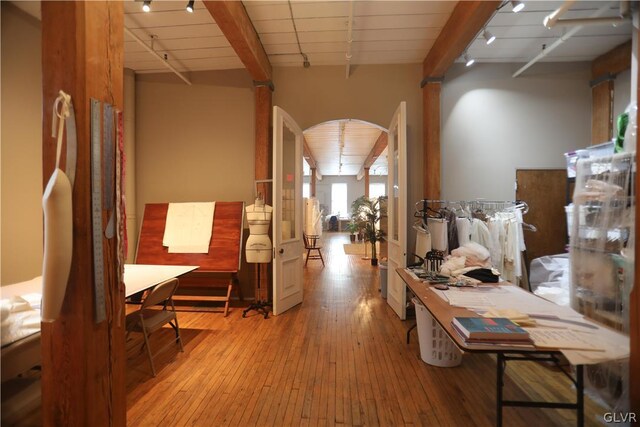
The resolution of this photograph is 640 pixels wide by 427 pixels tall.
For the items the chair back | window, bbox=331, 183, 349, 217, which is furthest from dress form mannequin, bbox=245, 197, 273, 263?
window, bbox=331, 183, 349, 217

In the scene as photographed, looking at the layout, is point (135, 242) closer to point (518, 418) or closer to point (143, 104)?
point (143, 104)

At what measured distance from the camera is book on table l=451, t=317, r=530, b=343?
1.48 metres

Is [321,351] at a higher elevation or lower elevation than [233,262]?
lower

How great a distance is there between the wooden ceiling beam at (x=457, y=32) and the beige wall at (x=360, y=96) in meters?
0.43

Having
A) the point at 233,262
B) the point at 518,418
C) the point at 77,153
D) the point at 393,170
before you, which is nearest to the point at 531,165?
the point at 393,170

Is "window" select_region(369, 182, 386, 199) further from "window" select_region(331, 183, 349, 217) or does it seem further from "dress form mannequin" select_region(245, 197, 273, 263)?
"dress form mannequin" select_region(245, 197, 273, 263)

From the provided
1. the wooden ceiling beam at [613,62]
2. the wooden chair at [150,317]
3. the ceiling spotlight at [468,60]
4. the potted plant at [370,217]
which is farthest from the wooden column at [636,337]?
the potted plant at [370,217]

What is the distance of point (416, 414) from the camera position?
2.05 metres

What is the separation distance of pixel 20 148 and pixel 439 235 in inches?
191

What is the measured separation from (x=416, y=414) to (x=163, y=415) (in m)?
1.79

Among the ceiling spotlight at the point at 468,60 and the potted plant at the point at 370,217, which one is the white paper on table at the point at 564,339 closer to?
the ceiling spotlight at the point at 468,60

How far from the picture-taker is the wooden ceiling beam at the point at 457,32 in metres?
2.69

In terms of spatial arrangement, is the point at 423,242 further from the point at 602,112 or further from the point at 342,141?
the point at 342,141

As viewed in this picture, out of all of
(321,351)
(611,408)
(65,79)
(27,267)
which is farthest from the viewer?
(27,267)
